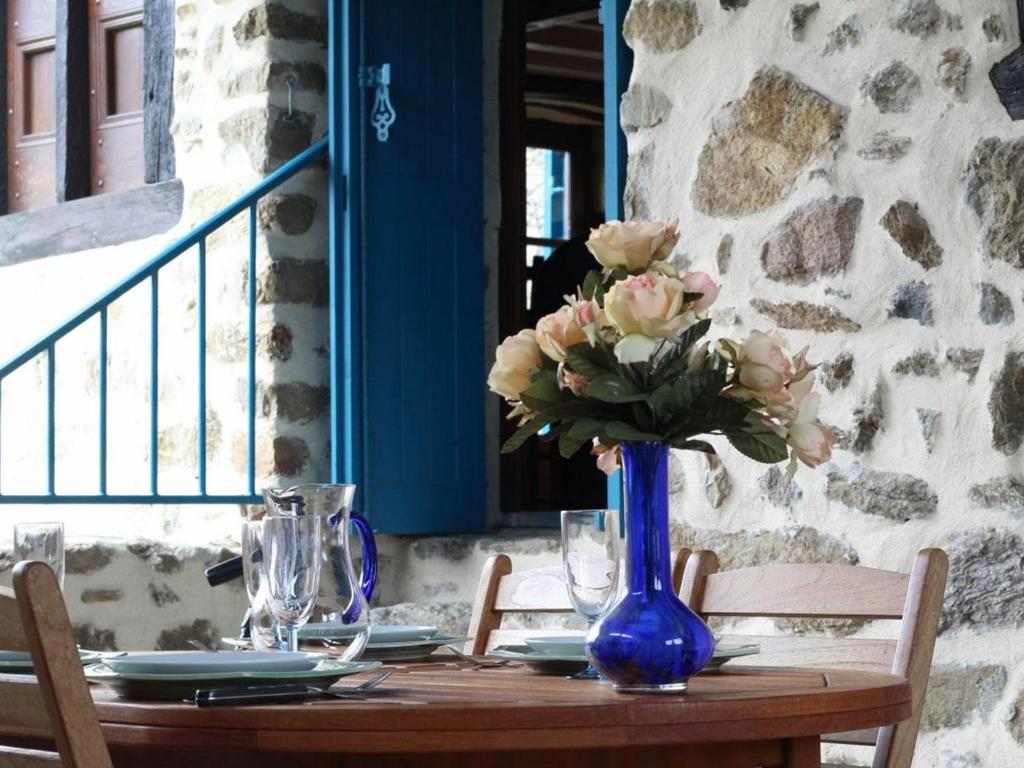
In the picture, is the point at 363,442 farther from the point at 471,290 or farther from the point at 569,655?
the point at 569,655

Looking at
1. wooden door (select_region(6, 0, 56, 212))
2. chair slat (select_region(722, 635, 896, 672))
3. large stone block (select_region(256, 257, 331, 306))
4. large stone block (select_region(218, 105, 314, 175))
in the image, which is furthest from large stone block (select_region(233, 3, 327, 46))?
chair slat (select_region(722, 635, 896, 672))

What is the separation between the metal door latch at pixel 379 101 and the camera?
4.86 meters

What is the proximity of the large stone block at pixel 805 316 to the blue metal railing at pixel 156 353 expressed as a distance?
1.65m

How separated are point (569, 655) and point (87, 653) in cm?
65

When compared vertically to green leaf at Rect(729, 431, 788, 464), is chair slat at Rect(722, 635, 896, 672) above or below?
below

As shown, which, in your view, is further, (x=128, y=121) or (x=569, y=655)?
(x=128, y=121)

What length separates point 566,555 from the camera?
77.0 inches

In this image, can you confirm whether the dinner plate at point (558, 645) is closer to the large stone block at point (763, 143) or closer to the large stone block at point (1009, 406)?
the large stone block at point (1009, 406)

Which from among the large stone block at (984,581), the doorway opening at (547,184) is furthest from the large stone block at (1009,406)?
the doorway opening at (547,184)

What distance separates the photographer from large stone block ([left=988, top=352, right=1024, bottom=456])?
309 cm

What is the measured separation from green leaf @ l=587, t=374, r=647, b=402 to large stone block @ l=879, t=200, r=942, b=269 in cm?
162

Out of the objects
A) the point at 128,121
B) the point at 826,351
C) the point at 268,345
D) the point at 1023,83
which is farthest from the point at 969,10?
the point at 128,121

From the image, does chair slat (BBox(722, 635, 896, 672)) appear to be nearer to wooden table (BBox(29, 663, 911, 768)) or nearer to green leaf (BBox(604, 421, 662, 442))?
wooden table (BBox(29, 663, 911, 768))

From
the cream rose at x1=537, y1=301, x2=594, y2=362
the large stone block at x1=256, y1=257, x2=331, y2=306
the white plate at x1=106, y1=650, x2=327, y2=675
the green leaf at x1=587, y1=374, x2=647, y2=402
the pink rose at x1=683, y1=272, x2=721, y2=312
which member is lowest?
the white plate at x1=106, y1=650, x2=327, y2=675
